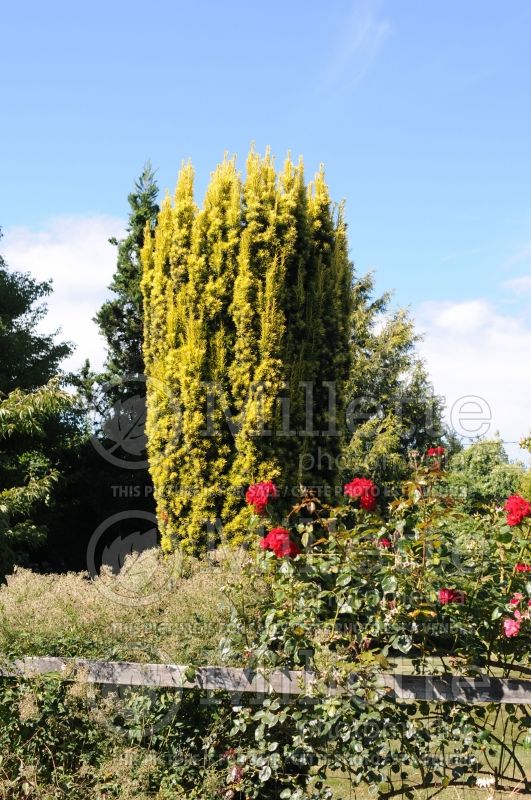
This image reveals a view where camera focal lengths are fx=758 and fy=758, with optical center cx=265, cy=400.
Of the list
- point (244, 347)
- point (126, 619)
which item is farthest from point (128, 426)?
point (126, 619)

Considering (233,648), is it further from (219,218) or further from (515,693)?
(219,218)

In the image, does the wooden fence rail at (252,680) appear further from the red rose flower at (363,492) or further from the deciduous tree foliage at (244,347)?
the deciduous tree foliage at (244,347)

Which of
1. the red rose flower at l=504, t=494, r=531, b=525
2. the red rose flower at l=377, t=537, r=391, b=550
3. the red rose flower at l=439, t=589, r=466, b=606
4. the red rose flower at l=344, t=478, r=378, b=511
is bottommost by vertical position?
the red rose flower at l=439, t=589, r=466, b=606

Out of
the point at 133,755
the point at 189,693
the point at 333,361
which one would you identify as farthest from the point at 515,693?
the point at 333,361

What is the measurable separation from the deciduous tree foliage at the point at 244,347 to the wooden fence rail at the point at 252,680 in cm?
439

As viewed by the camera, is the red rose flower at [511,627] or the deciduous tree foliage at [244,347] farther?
the deciduous tree foliage at [244,347]

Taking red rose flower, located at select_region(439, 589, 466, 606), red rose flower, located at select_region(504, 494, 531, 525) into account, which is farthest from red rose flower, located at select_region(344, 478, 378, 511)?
red rose flower, located at select_region(504, 494, 531, 525)

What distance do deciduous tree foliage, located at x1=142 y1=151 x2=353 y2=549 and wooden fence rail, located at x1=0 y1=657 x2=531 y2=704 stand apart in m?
4.39

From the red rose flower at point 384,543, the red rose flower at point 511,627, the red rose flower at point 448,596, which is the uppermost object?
the red rose flower at point 384,543

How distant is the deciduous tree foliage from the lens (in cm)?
847

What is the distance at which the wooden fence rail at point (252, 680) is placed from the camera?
354 cm

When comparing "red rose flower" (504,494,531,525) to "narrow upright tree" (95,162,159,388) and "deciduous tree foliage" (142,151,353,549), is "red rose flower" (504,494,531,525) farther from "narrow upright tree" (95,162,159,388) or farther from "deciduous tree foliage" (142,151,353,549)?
"narrow upright tree" (95,162,159,388)

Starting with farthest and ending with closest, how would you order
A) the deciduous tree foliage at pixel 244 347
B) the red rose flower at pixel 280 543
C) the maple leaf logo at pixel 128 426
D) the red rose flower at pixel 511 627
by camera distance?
1. the maple leaf logo at pixel 128 426
2. the deciduous tree foliage at pixel 244 347
3. the red rose flower at pixel 280 543
4. the red rose flower at pixel 511 627

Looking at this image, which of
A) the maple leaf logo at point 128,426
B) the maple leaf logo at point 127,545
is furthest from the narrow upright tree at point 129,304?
the maple leaf logo at point 127,545
